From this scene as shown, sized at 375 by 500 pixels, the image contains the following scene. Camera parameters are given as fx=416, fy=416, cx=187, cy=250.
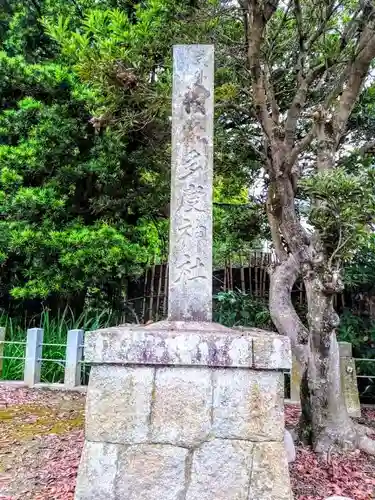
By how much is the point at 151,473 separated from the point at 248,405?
587mm

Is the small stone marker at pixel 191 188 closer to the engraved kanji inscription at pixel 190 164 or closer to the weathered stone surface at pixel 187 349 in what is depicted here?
the engraved kanji inscription at pixel 190 164

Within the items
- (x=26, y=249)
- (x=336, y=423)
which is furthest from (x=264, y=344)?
(x=26, y=249)

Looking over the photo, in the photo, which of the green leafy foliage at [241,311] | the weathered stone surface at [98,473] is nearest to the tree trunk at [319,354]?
the weathered stone surface at [98,473]

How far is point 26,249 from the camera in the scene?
6.00 meters

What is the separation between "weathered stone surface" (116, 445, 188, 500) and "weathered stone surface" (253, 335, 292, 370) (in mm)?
582

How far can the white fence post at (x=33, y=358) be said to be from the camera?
5.58 m

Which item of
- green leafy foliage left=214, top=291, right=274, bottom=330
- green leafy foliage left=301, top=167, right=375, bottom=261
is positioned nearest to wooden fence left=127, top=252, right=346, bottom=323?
green leafy foliage left=214, top=291, right=274, bottom=330

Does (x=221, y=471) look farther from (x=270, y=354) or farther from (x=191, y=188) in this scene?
(x=191, y=188)

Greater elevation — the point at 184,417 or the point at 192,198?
the point at 192,198

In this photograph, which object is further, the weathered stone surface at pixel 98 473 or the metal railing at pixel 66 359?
the metal railing at pixel 66 359

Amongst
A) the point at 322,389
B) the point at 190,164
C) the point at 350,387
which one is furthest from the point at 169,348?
the point at 350,387

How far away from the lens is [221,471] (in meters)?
2.05

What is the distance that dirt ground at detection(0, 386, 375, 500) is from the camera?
2.75 meters

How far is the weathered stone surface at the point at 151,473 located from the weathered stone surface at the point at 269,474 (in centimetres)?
35
